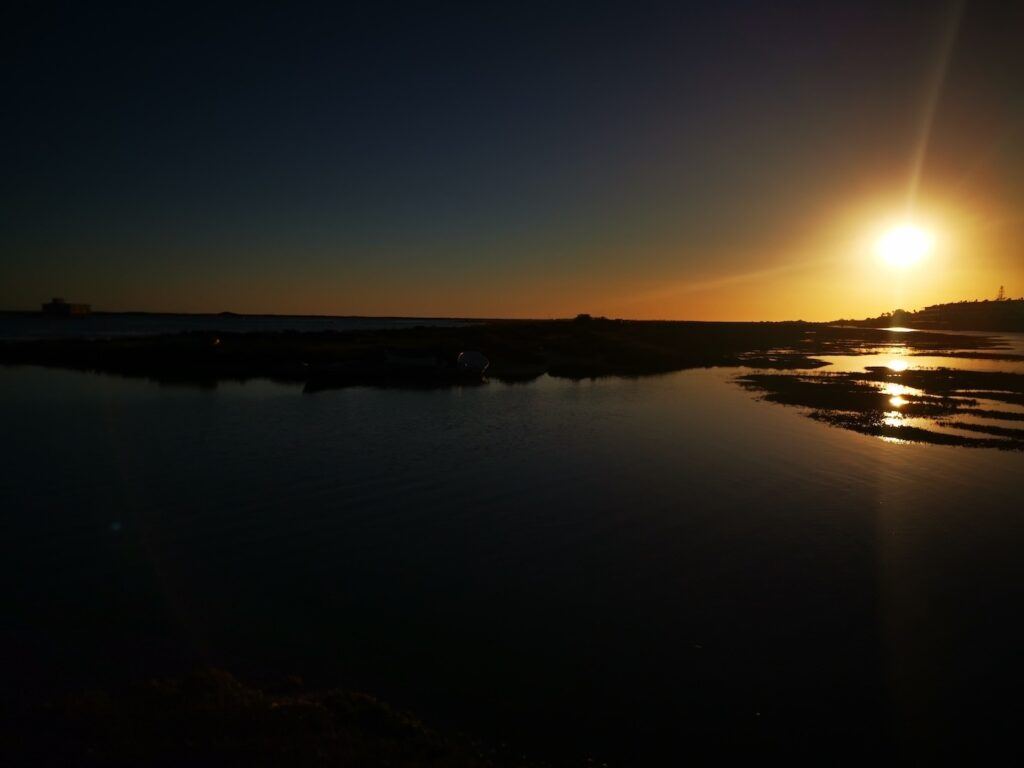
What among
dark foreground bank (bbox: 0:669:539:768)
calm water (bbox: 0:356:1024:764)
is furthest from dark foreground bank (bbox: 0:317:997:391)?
dark foreground bank (bbox: 0:669:539:768)

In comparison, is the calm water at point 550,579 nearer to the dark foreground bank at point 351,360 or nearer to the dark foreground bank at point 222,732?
the dark foreground bank at point 222,732

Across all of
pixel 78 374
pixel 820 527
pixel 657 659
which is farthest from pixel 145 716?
pixel 78 374

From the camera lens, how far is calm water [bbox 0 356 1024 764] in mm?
7613

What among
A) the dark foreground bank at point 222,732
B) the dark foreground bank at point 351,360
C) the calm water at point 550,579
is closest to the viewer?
the dark foreground bank at point 222,732

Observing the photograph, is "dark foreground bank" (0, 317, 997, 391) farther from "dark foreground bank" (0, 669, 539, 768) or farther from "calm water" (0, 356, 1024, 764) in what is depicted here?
"dark foreground bank" (0, 669, 539, 768)

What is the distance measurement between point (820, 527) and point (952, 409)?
2468cm

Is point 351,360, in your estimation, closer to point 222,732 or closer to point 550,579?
point 550,579

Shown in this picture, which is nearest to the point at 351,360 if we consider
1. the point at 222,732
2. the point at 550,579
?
the point at 550,579

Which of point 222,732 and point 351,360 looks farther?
point 351,360

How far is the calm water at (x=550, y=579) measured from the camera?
7613 millimetres

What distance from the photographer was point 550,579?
11023 millimetres

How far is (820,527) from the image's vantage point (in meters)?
14.2

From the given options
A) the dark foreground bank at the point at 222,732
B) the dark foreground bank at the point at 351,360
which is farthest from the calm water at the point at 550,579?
the dark foreground bank at the point at 351,360

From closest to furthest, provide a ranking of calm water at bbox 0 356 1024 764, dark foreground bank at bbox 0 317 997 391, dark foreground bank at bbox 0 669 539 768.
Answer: dark foreground bank at bbox 0 669 539 768, calm water at bbox 0 356 1024 764, dark foreground bank at bbox 0 317 997 391
